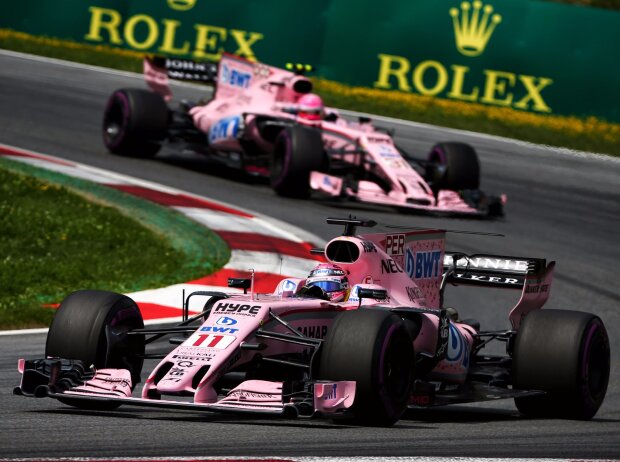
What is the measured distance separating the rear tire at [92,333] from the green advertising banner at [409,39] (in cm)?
1793

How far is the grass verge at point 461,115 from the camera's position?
2534cm

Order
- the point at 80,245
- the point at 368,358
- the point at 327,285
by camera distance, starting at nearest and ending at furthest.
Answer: the point at 368,358, the point at 327,285, the point at 80,245

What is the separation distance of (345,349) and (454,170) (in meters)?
11.2

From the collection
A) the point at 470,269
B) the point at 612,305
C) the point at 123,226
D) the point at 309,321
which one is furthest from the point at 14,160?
the point at 309,321

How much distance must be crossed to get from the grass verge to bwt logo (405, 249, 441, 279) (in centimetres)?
1526

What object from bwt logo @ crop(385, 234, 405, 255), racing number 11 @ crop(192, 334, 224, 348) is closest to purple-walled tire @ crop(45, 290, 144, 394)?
racing number 11 @ crop(192, 334, 224, 348)

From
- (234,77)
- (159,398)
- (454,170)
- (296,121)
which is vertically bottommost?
(159,398)

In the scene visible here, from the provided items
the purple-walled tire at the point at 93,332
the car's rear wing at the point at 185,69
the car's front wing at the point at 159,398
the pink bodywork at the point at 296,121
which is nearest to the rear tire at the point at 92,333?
the purple-walled tire at the point at 93,332

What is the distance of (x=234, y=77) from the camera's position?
2028cm

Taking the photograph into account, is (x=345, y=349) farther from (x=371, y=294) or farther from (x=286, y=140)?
(x=286, y=140)

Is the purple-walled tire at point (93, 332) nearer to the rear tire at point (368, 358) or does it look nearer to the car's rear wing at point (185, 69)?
the rear tire at point (368, 358)

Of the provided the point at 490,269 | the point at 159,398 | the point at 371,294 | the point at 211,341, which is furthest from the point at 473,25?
the point at 159,398

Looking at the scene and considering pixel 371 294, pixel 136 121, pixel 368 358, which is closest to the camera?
pixel 368 358

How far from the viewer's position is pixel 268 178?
20.3 meters
